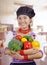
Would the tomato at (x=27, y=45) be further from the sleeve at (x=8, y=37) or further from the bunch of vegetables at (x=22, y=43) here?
the sleeve at (x=8, y=37)

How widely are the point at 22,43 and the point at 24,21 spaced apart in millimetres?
180

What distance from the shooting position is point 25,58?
998 mm

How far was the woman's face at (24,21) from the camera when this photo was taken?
1.07 m

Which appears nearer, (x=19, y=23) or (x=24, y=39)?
(x=24, y=39)

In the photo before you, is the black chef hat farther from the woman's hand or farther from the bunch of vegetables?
the woman's hand

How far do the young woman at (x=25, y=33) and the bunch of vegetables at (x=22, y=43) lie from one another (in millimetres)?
29

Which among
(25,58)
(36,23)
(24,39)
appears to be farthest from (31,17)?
(25,58)

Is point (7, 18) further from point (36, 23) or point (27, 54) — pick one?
point (27, 54)

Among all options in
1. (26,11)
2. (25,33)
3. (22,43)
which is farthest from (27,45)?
(26,11)

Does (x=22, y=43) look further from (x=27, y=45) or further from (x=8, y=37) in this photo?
(x=8, y=37)

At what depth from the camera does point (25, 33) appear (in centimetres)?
109

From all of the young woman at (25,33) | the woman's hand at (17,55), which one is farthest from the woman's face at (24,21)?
the woman's hand at (17,55)

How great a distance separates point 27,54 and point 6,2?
0.47 metres

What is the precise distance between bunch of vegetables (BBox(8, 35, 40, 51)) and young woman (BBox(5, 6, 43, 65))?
0.09ft
